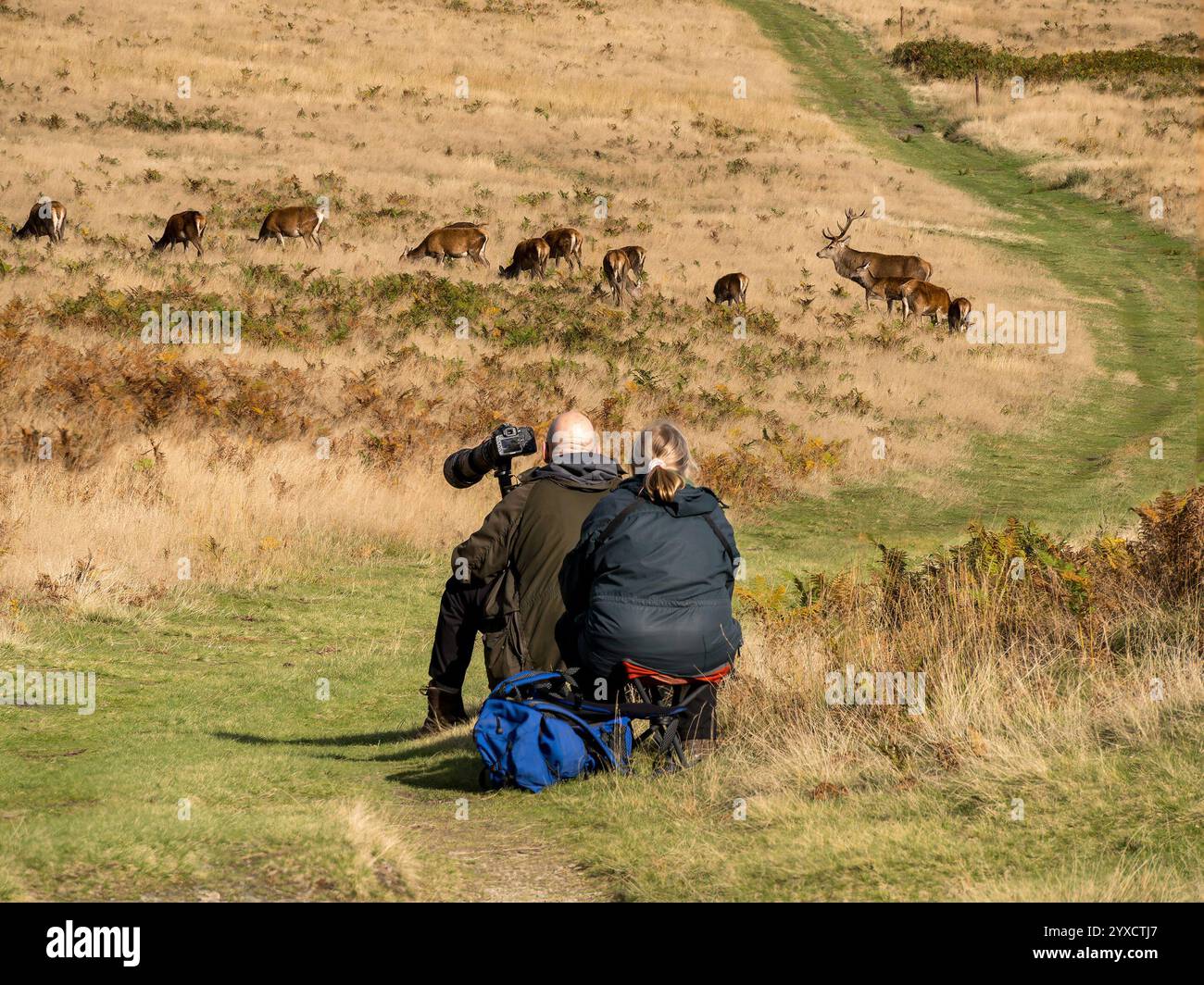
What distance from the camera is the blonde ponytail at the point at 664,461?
5.95 metres

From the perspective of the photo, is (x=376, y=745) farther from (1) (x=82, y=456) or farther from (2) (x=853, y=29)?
(2) (x=853, y=29)

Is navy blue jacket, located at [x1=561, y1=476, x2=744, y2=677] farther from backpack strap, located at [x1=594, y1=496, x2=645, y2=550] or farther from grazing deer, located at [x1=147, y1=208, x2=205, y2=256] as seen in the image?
grazing deer, located at [x1=147, y1=208, x2=205, y2=256]

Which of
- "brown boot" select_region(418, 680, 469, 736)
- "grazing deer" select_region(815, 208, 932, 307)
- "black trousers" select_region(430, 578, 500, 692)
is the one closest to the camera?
"black trousers" select_region(430, 578, 500, 692)

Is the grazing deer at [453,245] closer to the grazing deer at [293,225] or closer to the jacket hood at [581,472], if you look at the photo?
the grazing deer at [293,225]

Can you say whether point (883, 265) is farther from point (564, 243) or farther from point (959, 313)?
point (564, 243)

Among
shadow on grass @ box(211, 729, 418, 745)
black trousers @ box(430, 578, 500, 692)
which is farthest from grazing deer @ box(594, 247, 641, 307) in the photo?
black trousers @ box(430, 578, 500, 692)

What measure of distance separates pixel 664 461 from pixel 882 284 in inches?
963

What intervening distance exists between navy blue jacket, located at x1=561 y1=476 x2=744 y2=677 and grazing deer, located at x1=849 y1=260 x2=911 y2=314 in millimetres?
23639

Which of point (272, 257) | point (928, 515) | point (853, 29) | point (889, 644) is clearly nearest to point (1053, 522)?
point (928, 515)

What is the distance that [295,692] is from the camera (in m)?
9.04

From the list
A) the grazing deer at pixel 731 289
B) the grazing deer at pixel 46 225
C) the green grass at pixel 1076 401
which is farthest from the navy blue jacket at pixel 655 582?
the grazing deer at pixel 46 225

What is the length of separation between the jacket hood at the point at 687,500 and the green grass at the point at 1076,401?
16.5ft

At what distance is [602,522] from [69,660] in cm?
484

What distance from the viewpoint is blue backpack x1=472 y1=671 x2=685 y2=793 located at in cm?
605
